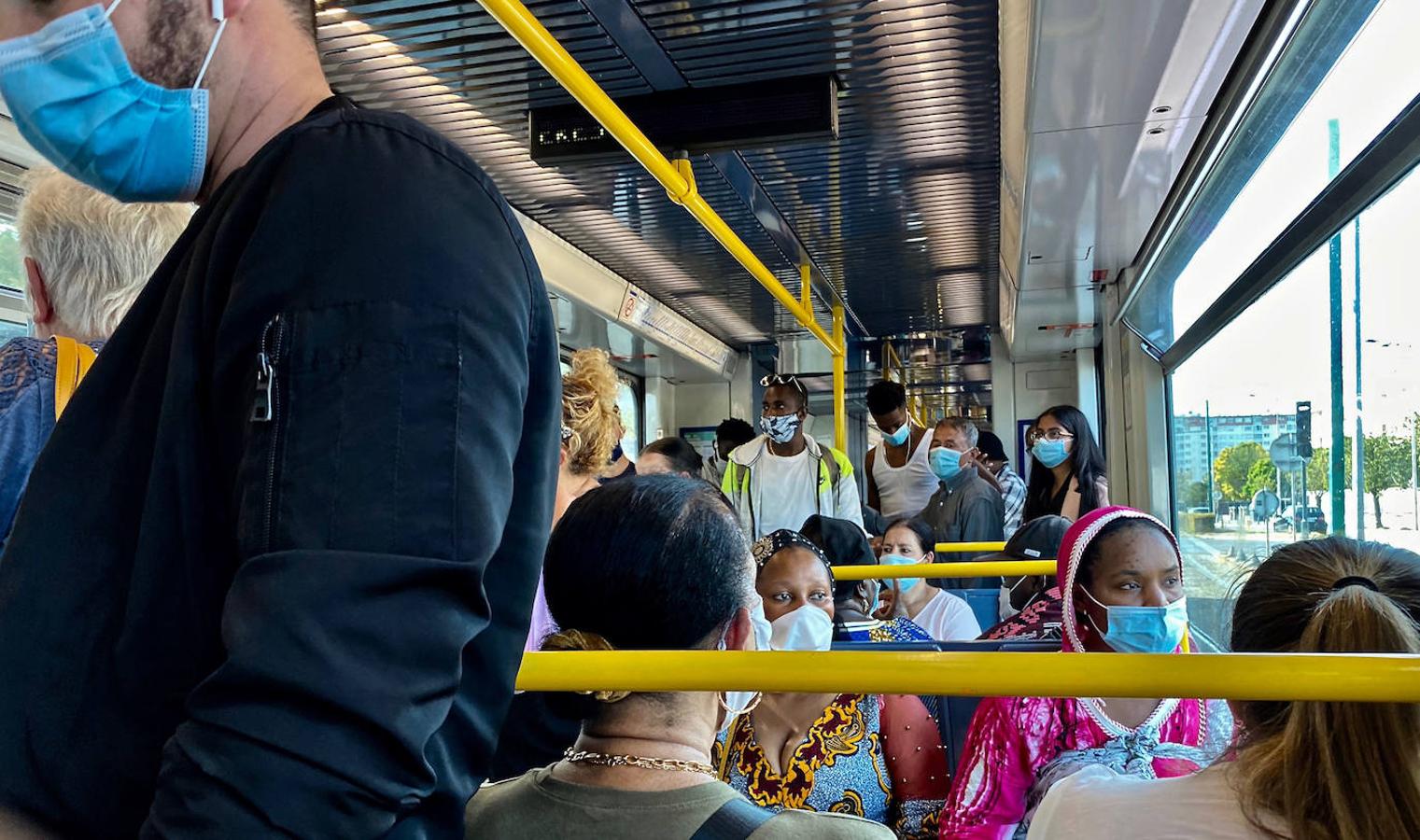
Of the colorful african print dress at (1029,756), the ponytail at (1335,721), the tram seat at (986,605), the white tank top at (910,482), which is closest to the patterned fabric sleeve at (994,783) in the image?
the colorful african print dress at (1029,756)

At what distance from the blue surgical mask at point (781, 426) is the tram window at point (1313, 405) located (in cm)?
202

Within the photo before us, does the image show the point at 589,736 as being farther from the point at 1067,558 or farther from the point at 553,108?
the point at 553,108

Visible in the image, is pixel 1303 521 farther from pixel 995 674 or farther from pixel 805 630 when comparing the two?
pixel 995 674

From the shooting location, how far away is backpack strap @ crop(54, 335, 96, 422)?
5.31 ft

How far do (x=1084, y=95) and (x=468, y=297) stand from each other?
141 inches

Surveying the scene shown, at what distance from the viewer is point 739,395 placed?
12227 millimetres

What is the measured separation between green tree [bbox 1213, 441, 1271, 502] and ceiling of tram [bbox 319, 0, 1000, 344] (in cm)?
188

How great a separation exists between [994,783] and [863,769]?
298 mm

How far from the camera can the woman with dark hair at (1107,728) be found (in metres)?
2.05

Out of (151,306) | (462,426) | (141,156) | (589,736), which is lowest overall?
(589,736)

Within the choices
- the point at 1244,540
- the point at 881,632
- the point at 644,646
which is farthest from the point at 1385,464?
the point at 644,646

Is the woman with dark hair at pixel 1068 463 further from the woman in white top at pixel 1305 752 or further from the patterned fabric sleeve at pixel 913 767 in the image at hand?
the woman in white top at pixel 1305 752

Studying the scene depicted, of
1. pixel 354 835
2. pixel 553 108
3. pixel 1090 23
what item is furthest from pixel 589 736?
pixel 553 108

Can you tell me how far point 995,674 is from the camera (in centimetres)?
120
